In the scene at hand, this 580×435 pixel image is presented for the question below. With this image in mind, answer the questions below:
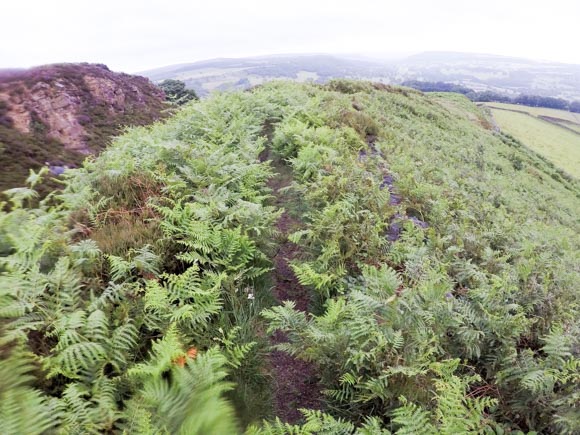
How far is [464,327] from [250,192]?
3.86m

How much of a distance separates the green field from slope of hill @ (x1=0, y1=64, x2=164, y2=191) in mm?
43736

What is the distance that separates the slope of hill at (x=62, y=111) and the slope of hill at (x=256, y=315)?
409 inches

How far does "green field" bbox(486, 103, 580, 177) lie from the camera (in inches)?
1644

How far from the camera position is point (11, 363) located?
2.65 metres

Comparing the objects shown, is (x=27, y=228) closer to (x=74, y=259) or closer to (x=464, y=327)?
(x=74, y=259)

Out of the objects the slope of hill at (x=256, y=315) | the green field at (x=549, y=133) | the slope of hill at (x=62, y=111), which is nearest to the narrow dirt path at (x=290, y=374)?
the slope of hill at (x=256, y=315)

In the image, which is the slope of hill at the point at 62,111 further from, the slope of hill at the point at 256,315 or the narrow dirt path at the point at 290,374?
the narrow dirt path at the point at 290,374

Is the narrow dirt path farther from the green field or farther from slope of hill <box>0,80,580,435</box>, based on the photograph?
the green field

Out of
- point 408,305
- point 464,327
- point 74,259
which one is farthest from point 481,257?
point 74,259

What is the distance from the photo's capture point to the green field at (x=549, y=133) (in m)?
41.8

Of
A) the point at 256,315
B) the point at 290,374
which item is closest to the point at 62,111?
the point at 256,315

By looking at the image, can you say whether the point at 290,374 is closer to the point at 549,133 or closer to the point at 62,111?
the point at 62,111

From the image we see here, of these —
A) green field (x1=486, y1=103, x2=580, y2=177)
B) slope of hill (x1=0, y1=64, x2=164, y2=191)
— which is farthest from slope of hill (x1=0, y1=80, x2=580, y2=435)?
green field (x1=486, y1=103, x2=580, y2=177)

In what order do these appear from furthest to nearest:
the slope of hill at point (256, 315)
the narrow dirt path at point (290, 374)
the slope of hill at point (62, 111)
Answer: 1. the slope of hill at point (62, 111)
2. the narrow dirt path at point (290, 374)
3. the slope of hill at point (256, 315)
